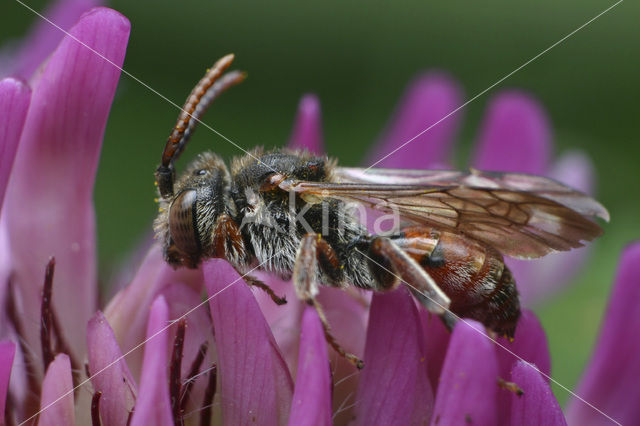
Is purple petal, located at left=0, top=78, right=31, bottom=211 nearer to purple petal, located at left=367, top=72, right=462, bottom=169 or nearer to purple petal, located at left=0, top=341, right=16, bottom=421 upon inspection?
purple petal, located at left=0, top=341, right=16, bottom=421

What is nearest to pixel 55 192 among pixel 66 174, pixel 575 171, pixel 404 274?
pixel 66 174

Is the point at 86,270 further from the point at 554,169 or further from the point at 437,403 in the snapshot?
the point at 554,169

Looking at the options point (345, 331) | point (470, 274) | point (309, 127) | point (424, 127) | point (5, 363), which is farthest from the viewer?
point (424, 127)

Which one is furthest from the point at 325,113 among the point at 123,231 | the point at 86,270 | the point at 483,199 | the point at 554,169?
the point at 483,199

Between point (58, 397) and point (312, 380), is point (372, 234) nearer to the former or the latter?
point (312, 380)

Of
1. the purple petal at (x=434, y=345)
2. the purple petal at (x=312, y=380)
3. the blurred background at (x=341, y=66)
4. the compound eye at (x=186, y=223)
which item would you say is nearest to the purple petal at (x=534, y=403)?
the purple petal at (x=434, y=345)

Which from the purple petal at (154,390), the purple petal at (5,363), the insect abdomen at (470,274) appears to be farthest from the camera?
the insect abdomen at (470,274)

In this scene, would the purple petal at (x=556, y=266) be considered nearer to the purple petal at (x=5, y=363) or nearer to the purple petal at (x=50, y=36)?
the purple petal at (x=50, y=36)
